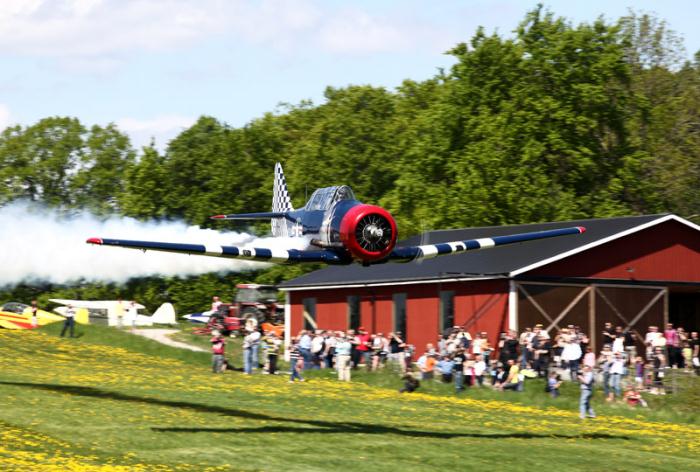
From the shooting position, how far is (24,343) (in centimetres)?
5162

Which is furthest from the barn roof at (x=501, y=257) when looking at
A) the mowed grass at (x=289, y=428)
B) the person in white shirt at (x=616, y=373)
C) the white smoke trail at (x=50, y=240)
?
the white smoke trail at (x=50, y=240)

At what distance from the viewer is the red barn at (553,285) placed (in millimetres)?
43219

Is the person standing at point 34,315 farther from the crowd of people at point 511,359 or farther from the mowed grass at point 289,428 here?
the crowd of people at point 511,359

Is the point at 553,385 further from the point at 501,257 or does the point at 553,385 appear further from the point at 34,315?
the point at 34,315

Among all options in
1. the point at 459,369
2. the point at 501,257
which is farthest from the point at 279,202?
the point at 501,257

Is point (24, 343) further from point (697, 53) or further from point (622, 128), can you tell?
point (697, 53)

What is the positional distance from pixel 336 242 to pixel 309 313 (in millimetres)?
29374

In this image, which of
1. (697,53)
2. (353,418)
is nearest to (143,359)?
(353,418)

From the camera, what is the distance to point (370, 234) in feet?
84.9

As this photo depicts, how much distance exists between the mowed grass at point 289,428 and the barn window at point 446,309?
5.56 m

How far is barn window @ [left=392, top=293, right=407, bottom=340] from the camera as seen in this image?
4859 cm

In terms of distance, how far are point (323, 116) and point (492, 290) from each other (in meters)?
53.9

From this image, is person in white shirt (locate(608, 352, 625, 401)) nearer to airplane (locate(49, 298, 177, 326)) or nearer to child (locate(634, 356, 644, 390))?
child (locate(634, 356, 644, 390))

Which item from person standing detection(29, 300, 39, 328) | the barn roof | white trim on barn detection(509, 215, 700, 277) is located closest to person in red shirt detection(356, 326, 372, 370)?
the barn roof
